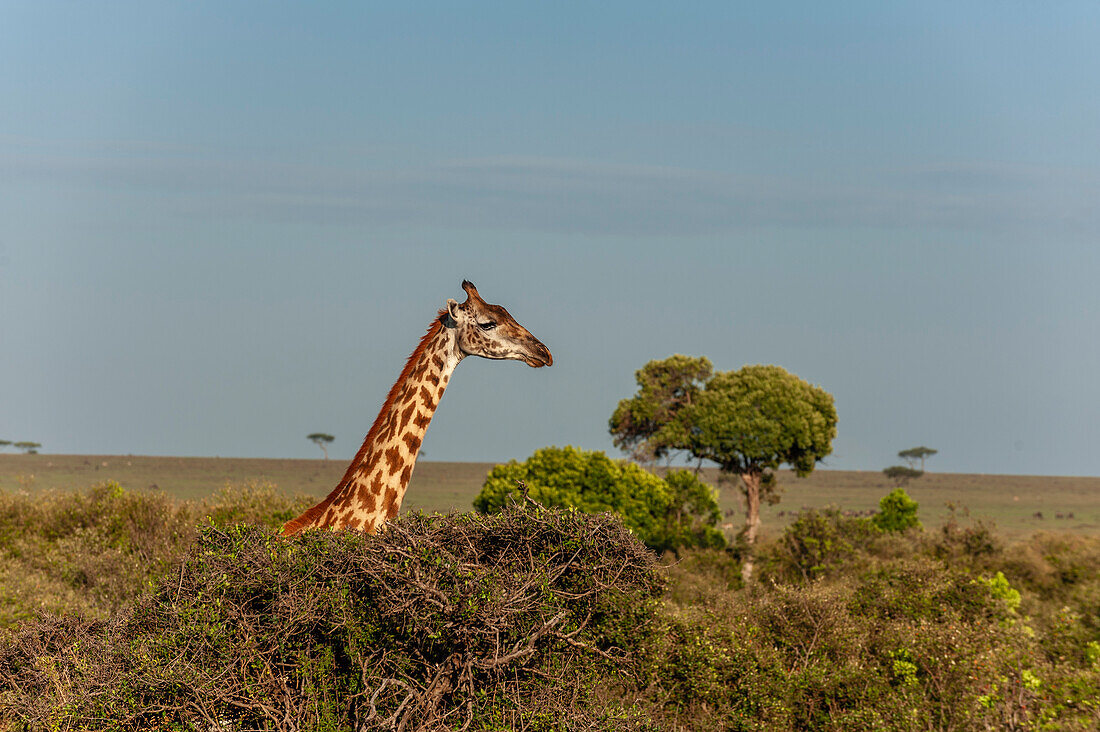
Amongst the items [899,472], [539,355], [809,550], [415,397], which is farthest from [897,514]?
[899,472]

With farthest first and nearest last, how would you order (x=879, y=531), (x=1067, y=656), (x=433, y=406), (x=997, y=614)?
(x=879, y=531), (x=997, y=614), (x=1067, y=656), (x=433, y=406)

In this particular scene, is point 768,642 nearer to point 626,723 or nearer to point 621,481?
point 626,723

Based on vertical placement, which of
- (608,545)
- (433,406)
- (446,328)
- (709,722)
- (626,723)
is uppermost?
(446,328)

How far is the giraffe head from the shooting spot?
36.3 ft

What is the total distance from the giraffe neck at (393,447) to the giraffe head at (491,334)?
211mm

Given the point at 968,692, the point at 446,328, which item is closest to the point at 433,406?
the point at 446,328

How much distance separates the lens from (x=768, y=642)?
49.6 ft

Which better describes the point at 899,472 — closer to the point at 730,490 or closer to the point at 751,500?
the point at 730,490

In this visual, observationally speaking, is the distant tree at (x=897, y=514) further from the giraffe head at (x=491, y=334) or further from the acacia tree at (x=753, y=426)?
the giraffe head at (x=491, y=334)

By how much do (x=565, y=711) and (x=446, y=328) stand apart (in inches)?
208

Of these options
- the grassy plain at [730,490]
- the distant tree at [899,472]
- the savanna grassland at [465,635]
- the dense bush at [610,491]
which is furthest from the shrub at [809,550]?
the distant tree at [899,472]

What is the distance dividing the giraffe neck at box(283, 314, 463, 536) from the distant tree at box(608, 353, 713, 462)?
38702 mm

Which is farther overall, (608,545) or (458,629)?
(608,545)

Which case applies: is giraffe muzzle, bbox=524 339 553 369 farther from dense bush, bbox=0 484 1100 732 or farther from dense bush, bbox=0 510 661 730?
dense bush, bbox=0 510 661 730
